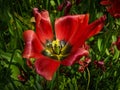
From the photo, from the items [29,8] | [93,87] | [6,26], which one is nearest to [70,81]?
[93,87]

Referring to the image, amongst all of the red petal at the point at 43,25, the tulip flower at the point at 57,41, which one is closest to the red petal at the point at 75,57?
the tulip flower at the point at 57,41

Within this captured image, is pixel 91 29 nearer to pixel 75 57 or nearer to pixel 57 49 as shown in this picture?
pixel 75 57

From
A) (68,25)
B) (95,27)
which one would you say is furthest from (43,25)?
(95,27)

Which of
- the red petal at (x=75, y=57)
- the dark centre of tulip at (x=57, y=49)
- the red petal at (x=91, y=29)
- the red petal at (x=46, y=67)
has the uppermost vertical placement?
the red petal at (x=91, y=29)

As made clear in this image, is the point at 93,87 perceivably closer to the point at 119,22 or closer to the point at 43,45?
the point at 119,22

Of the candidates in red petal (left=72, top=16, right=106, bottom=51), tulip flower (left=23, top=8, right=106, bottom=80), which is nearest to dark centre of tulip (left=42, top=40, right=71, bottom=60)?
tulip flower (left=23, top=8, right=106, bottom=80)

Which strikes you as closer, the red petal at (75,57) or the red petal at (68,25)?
the red petal at (75,57)

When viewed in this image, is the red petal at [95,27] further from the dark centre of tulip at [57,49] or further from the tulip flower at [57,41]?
the dark centre of tulip at [57,49]
